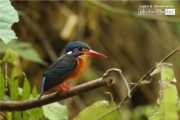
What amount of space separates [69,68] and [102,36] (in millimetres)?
1766

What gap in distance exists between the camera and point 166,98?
2.59 feet

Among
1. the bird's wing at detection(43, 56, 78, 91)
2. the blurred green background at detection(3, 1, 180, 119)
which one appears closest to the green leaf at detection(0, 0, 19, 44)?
the bird's wing at detection(43, 56, 78, 91)

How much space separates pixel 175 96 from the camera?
79 cm

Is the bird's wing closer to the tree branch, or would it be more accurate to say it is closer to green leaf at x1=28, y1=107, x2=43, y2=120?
the tree branch

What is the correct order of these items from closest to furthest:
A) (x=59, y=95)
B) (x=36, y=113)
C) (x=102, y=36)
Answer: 1. (x=59, y=95)
2. (x=36, y=113)
3. (x=102, y=36)

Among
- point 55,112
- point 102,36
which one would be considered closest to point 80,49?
point 55,112

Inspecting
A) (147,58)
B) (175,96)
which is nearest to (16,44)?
(175,96)

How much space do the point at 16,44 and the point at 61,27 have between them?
0.68 metres

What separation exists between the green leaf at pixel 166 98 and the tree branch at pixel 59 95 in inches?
6.2

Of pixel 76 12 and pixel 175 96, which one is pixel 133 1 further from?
pixel 175 96

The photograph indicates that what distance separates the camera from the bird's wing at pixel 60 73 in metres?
0.76

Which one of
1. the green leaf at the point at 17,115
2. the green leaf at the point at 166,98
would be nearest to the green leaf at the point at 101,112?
the green leaf at the point at 166,98

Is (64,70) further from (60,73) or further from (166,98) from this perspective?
(166,98)

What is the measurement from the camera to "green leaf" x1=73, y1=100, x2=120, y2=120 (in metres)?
0.82
